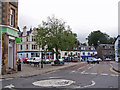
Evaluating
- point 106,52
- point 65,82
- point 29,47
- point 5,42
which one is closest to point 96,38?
point 106,52

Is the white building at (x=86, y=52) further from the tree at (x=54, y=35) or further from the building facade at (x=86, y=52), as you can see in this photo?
the tree at (x=54, y=35)

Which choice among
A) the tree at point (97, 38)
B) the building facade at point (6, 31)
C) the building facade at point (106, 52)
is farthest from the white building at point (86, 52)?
the building facade at point (6, 31)

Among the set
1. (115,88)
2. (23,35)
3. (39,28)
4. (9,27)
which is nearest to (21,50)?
(23,35)

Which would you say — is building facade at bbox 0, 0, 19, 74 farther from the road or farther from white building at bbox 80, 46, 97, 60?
white building at bbox 80, 46, 97, 60

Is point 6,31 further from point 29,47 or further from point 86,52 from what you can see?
point 86,52

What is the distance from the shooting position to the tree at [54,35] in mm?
30703

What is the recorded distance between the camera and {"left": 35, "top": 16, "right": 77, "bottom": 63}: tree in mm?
30703

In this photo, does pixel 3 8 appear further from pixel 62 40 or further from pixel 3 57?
pixel 62 40

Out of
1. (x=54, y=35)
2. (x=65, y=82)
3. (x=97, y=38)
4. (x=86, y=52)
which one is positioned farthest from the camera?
(x=97, y=38)

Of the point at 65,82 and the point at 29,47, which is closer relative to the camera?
the point at 65,82

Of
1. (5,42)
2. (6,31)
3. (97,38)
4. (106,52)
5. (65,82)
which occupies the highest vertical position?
(97,38)

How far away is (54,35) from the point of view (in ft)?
103

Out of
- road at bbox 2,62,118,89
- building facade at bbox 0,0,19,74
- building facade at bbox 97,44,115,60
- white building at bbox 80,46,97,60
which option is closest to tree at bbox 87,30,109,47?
building facade at bbox 97,44,115,60

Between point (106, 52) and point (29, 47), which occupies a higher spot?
point (29, 47)
